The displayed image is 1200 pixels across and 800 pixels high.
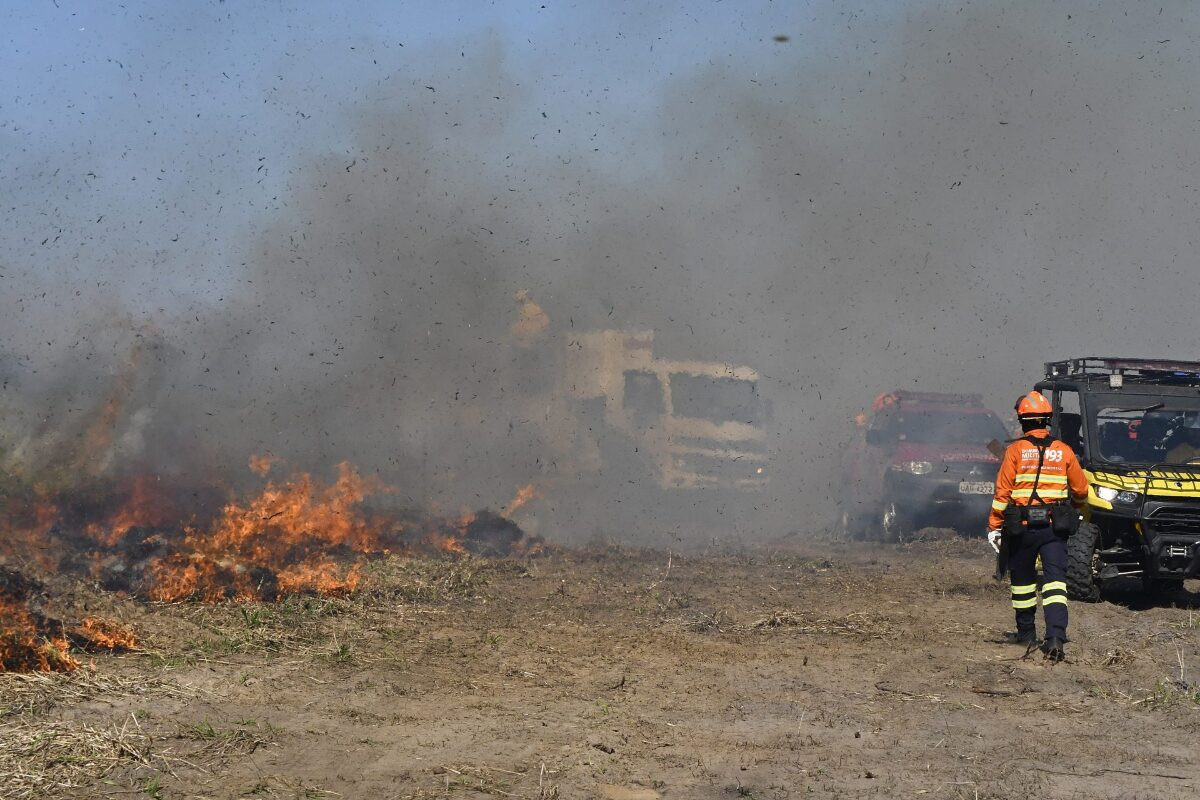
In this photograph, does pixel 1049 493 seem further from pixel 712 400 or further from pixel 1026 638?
pixel 712 400

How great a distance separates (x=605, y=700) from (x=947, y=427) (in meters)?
11.0

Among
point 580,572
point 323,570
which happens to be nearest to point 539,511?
point 580,572

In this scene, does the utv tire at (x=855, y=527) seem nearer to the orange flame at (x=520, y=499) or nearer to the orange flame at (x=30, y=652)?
the orange flame at (x=520, y=499)

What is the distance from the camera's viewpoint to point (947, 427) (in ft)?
54.4

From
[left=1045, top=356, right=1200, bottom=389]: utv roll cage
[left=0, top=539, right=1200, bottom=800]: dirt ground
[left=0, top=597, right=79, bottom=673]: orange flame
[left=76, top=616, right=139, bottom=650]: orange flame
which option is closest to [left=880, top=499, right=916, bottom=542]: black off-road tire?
[left=0, top=539, right=1200, bottom=800]: dirt ground

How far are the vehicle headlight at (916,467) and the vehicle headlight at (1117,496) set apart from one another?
569 cm

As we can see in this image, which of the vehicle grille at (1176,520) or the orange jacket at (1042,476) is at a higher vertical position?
the orange jacket at (1042,476)

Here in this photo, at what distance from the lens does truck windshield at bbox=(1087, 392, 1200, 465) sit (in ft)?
35.0

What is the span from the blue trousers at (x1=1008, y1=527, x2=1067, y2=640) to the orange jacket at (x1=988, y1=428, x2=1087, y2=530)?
0.79 ft

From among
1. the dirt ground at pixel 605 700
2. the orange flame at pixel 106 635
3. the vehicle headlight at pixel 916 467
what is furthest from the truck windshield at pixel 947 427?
the orange flame at pixel 106 635

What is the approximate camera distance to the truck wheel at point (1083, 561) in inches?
396

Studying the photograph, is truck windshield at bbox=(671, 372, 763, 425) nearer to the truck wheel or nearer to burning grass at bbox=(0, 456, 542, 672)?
burning grass at bbox=(0, 456, 542, 672)

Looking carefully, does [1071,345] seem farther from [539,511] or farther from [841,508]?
[539,511]

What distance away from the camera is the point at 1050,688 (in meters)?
7.41
